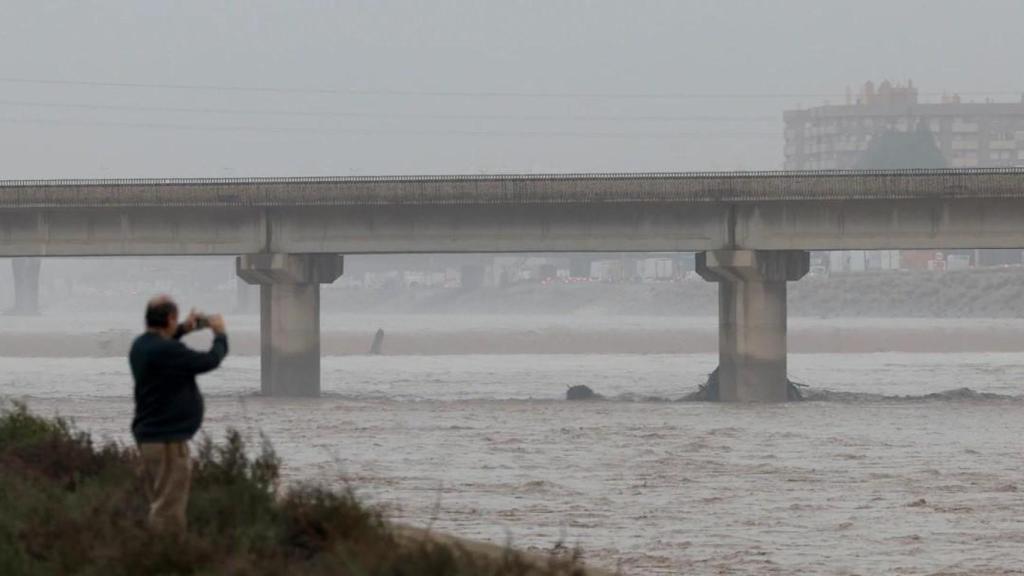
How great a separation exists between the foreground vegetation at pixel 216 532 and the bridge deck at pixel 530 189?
38597mm

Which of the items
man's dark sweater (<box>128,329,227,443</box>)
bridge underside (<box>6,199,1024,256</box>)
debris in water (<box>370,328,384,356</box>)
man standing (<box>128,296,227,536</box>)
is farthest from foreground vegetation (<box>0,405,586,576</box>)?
debris in water (<box>370,328,384,356</box>)

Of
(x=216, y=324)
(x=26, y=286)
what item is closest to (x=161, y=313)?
(x=216, y=324)

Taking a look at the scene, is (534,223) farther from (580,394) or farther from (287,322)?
(287,322)

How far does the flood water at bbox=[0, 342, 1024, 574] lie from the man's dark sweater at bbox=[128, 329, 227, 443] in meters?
1.94

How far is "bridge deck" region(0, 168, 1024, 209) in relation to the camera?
54.8 meters

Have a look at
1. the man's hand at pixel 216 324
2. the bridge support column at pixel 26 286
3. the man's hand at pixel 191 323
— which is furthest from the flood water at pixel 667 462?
the bridge support column at pixel 26 286

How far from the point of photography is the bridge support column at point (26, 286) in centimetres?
18925

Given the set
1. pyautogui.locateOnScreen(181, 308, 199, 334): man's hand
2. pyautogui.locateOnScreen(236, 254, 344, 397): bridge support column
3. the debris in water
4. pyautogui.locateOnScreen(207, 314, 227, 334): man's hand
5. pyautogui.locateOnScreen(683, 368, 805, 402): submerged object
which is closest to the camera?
pyautogui.locateOnScreen(207, 314, 227, 334): man's hand

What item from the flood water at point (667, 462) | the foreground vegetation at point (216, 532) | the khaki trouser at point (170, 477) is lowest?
the flood water at point (667, 462)

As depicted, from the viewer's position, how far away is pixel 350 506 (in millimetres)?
14812

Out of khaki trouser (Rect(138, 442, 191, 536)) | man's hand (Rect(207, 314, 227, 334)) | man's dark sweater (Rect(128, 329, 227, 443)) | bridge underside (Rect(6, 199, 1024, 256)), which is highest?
bridge underside (Rect(6, 199, 1024, 256))

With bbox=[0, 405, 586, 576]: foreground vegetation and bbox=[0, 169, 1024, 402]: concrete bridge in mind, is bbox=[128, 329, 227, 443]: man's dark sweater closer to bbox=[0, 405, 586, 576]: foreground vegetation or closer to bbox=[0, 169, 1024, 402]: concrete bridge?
bbox=[0, 405, 586, 576]: foreground vegetation

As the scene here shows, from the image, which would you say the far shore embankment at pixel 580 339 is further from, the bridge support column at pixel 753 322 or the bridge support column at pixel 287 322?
the bridge support column at pixel 753 322

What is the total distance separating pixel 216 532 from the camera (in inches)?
569
